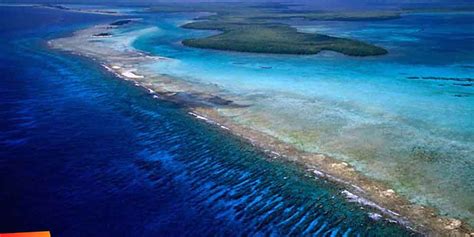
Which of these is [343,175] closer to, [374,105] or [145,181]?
[145,181]

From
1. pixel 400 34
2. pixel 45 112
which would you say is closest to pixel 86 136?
pixel 45 112

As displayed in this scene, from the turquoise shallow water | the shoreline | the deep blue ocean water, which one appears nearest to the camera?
the shoreline

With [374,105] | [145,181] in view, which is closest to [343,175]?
[145,181]

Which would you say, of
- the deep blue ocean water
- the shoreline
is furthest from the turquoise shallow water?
the deep blue ocean water

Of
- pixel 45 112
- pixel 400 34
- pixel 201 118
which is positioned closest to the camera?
pixel 201 118

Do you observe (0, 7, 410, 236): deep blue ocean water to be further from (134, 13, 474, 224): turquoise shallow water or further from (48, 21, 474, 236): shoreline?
(134, 13, 474, 224): turquoise shallow water

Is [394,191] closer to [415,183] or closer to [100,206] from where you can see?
[415,183]
